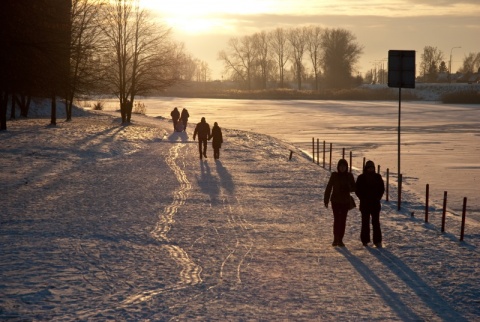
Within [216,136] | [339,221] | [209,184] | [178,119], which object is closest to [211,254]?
[339,221]

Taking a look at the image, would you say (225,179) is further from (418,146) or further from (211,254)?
(418,146)

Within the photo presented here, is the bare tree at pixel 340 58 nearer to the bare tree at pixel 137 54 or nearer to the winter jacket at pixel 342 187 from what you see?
the bare tree at pixel 137 54

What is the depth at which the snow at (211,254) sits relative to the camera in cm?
818

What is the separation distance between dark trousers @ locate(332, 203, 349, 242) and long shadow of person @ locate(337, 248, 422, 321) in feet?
1.66

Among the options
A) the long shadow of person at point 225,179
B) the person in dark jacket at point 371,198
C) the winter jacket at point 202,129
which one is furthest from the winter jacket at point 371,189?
the winter jacket at point 202,129

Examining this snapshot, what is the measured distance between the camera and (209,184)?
19.8 m

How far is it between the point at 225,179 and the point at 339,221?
31.5ft

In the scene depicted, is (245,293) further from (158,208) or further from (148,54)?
(148,54)

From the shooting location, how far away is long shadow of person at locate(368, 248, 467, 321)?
26.6 feet

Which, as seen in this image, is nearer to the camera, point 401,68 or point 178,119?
point 401,68

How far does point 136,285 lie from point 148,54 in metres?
43.2

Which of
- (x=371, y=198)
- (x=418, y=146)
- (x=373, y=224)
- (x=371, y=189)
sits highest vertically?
(x=371, y=189)

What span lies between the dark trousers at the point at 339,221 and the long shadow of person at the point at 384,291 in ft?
1.66

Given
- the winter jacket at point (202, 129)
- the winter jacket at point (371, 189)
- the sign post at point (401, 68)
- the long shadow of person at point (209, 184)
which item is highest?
the sign post at point (401, 68)
